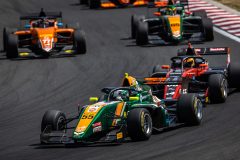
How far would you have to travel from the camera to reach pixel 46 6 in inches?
1773

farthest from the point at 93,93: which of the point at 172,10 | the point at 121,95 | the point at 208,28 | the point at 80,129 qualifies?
the point at 172,10

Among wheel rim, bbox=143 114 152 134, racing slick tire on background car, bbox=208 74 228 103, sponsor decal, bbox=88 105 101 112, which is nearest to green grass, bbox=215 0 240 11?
racing slick tire on background car, bbox=208 74 228 103

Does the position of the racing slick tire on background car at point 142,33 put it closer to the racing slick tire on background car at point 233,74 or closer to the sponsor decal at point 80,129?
the racing slick tire on background car at point 233,74

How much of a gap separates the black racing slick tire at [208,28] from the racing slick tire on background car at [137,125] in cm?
1584

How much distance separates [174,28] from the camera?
32.1 m

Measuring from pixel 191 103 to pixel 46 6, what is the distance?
2810 cm

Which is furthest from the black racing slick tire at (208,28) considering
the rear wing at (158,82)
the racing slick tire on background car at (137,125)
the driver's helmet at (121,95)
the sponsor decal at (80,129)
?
the sponsor decal at (80,129)

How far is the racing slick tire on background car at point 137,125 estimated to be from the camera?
16422mm

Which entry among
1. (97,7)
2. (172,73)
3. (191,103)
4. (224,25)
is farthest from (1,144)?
(97,7)

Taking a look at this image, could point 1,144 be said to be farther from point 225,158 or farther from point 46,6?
point 46,6

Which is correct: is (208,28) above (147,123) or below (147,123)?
below

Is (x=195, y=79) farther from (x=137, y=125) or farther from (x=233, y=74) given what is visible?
(x=137, y=125)

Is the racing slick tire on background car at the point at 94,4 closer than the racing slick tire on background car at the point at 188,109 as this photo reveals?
No

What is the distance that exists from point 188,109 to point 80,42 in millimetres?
13881
